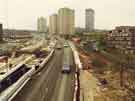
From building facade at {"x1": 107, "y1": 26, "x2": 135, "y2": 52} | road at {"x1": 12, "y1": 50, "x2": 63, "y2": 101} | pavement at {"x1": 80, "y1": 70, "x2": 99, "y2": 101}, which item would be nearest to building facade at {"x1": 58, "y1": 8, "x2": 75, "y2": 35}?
building facade at {"x1": 107, "y1": 26, "x2": 135, "y2": 52}

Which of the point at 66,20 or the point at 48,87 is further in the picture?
the point at 66,20

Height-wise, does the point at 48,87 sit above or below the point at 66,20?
below

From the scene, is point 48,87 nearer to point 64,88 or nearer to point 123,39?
point 64,88

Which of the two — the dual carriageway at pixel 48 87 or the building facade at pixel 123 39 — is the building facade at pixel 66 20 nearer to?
the building facade at pixel 123 39

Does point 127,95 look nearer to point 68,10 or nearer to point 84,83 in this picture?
point 84,83

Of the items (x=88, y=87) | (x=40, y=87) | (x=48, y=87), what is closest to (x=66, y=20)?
(x=88, y=87)

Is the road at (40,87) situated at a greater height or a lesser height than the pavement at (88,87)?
greater

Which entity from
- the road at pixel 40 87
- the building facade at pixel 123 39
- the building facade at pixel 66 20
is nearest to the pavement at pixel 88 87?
the road at pixel 40 87

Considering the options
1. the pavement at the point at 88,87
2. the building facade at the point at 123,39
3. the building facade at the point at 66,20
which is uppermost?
the building facade at the point at 66,20
